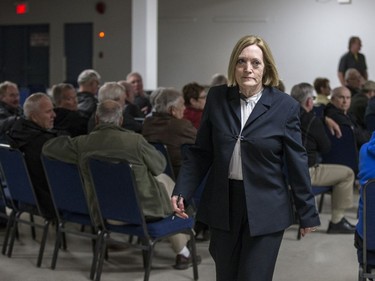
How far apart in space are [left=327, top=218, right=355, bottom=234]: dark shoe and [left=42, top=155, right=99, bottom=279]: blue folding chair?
210 centimetres

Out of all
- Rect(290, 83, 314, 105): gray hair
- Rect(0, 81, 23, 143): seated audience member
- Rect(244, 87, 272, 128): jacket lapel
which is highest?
Rect(244, 87, 272, 128): jacket lapel

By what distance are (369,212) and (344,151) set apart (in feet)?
8.91

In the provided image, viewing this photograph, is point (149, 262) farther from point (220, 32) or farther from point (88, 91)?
point (220, 32)

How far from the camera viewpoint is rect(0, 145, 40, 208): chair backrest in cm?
473

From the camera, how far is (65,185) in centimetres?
451

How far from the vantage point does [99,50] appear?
1565 cm

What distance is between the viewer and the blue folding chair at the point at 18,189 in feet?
15.6

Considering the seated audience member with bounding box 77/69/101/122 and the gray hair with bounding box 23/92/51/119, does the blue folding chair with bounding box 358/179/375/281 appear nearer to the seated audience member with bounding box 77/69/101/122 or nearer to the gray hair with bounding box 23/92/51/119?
the gray hair with bounding box 23/92/51/119

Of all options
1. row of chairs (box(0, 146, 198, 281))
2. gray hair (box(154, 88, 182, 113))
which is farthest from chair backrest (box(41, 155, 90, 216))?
gray hair (box(154, 88, 182, 113))

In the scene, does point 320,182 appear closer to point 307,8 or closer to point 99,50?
point 307,8

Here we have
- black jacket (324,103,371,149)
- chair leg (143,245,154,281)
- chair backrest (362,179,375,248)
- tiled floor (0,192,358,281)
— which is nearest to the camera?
chair backrest (362,179,375,248)

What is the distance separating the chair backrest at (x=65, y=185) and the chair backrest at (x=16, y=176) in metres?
0.22

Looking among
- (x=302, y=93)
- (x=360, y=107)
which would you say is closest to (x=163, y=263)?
(x=302, y=93)

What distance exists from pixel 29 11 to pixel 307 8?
21.9 feet
